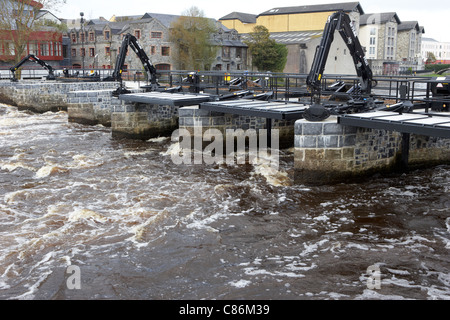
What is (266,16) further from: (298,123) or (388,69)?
(298,123)

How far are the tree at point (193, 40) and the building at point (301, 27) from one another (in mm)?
11126

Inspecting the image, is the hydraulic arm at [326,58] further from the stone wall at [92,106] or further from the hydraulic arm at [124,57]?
the stone wall at [92,106]

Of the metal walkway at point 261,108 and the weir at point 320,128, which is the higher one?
the metal walkway at point 261,108

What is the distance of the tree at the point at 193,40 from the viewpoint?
53.6 metres

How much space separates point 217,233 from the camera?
1073 cm

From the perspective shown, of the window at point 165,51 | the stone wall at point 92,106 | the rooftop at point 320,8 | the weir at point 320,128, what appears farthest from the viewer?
the rooftop at point 320,8

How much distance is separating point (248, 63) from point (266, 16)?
10.8 meters

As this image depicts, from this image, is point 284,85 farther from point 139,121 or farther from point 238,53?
point 238,53

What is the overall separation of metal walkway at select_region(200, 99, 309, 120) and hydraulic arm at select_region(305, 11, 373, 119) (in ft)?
2.76

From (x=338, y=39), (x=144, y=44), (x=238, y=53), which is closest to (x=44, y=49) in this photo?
(x=144, y=44)

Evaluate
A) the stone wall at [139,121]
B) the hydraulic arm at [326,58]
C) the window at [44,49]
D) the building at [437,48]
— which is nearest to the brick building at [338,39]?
the window at [44,49]

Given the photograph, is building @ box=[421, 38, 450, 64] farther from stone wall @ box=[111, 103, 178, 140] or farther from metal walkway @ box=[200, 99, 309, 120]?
metal walkway @ box=[200, 99, 309, 120]

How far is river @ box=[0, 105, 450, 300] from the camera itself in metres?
8.28

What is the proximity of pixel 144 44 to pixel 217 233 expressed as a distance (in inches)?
1858
